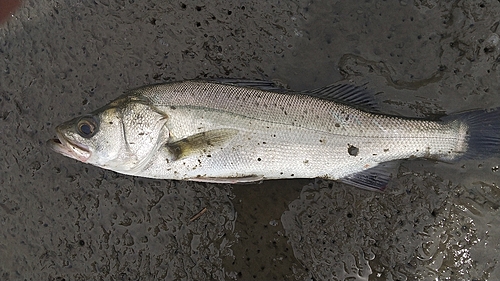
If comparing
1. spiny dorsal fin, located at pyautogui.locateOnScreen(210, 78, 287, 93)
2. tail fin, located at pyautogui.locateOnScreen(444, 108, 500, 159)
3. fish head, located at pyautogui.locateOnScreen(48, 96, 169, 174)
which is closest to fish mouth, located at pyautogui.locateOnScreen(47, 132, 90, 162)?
fish head, located at pyautogui.locateOnScreen(48, 96, 169, 174)

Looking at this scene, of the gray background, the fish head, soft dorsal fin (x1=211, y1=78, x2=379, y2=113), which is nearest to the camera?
the fish head

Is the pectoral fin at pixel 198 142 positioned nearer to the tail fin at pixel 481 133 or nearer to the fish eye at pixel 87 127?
the fish eye at pixel 87 127

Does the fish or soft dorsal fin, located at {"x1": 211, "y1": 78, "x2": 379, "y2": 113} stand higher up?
soft dorsal fin, located at {"x1": 211, "y1": 78, "x2": 379, "y2": 113}

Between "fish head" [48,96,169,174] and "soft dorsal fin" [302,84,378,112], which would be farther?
"soft dorsal fin" [302,84,378,112]

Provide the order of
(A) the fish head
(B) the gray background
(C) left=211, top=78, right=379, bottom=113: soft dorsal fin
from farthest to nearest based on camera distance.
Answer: (B) the gray background
(C) left=211, top=78, right=379, bottom=113: soft dorsal fin
(A) the fish head

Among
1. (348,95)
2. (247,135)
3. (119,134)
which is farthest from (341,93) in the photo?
(119,134)

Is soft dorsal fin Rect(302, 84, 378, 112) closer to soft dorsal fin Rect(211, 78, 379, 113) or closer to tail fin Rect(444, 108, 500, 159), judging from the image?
soft dorsal fin Rect(211, 78, 379, 113)

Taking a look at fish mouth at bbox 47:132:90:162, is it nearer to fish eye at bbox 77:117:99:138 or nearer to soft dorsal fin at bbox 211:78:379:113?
fish eye at bbox 77:117:99:138
